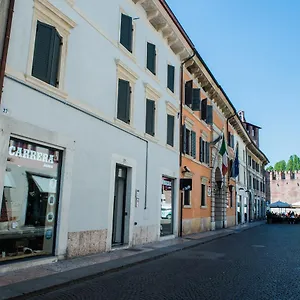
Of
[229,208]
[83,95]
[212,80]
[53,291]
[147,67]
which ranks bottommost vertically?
[53,291]

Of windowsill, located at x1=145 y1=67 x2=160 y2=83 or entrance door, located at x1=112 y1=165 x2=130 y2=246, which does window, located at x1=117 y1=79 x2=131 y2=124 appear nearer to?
entrance door, located at x1=112 y1=165 x2=130 y2=246

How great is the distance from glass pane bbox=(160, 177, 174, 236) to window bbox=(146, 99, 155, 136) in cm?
263

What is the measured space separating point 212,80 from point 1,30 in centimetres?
1724

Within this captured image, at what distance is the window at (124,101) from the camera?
12.4m

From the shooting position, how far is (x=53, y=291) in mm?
6367

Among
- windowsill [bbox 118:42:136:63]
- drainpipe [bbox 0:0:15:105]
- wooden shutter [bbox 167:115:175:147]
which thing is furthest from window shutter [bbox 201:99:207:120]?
drainpipe [bbox 0:0:15:105]

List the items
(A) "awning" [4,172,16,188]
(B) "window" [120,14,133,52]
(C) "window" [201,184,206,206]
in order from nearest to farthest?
(A) "awning" [4,172,16,188] → (B) "window" [120,14,133,52] → (C) "window" [201,184,206,206]

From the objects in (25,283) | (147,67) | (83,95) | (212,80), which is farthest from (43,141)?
(212,80)

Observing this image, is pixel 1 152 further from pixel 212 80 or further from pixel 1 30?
pixel 212 80

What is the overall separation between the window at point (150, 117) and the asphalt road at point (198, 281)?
225 inches

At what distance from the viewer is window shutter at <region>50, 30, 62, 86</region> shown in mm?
9172

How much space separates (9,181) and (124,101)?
5791 millimetres

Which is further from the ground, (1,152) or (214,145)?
(214,145)

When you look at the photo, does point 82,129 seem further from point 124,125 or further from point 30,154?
point 124,125
